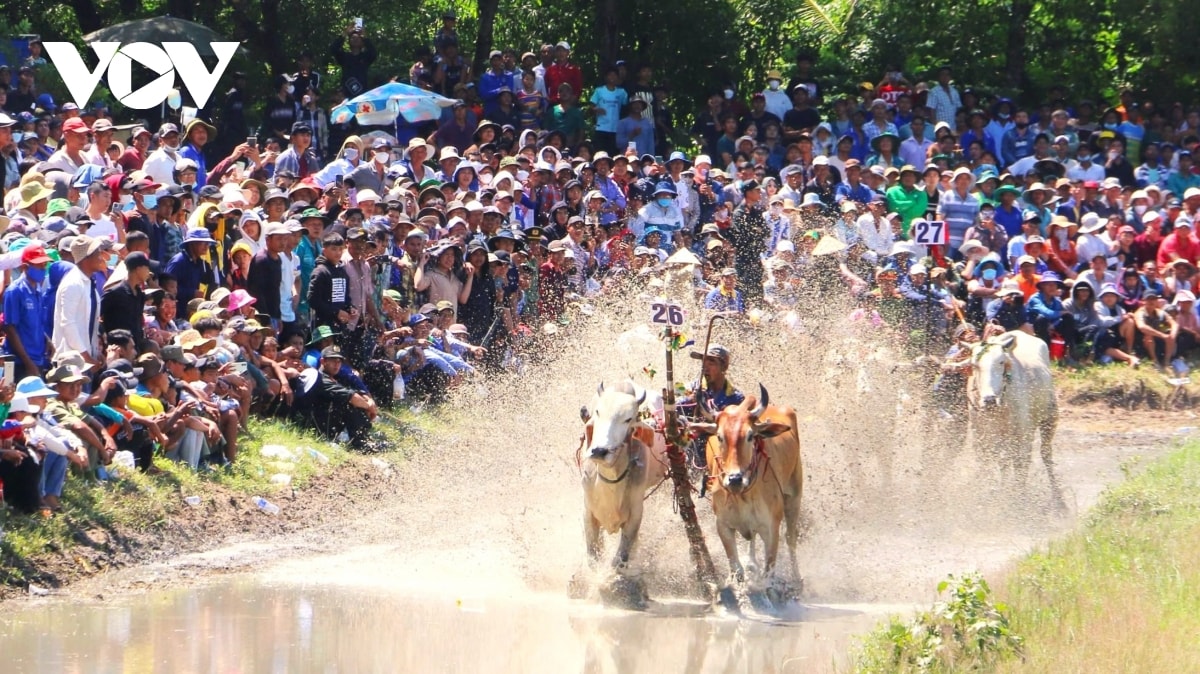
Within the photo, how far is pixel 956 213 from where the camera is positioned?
2423cm

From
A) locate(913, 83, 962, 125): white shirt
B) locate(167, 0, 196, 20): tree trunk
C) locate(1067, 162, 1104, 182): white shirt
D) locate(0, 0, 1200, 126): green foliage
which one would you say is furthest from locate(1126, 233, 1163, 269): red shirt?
locate(167, 0, 196, 20): tree trunk

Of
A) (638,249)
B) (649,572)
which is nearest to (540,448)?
(649,572)

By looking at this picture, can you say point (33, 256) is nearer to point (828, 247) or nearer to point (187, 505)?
point (187, 505)

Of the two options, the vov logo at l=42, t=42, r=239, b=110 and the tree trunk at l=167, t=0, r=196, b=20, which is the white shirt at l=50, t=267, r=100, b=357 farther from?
the tree trunk at l=167, t=0, r=196, b=20

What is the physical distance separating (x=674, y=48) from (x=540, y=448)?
13678 millimetres

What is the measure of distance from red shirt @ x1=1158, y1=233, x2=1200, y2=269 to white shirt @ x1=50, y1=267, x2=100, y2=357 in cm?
1559

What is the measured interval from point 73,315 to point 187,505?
6.17ft

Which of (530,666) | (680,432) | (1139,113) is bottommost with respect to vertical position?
(530,666)

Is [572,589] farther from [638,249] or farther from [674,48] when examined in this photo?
[674,48]

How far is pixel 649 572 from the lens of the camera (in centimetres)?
1413

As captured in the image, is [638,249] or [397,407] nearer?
[397,407]

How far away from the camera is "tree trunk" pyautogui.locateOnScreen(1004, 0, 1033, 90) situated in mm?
29172

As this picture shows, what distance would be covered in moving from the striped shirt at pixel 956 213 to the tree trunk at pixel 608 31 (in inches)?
260

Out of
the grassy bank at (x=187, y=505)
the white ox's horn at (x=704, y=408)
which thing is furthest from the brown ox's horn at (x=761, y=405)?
the grassy bank at (x=187, y=505)
